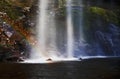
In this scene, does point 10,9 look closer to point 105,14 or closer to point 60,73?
point 105,14

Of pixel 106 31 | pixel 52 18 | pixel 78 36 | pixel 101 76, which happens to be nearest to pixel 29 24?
pixel 52 18

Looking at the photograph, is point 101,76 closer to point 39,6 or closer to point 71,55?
point 71,55

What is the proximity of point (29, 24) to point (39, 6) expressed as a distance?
5.05m

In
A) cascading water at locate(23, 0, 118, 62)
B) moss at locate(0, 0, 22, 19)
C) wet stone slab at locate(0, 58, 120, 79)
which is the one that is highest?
moss at locate(0, 0, 22, 19)

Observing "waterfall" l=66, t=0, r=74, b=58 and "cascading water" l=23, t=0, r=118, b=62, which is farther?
"waterfall" l=66, t=0, r=74, b=58

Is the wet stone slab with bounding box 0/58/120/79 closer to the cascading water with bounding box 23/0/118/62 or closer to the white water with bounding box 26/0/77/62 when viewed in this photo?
the white water with bounding box 26/0/77/62

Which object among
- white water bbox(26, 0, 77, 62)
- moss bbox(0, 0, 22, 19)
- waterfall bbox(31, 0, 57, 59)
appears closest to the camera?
white water bbox(26, 0, 77, 62)

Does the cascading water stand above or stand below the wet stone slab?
above

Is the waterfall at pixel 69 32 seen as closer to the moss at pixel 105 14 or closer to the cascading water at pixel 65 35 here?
the cascading water at pixel 65 35

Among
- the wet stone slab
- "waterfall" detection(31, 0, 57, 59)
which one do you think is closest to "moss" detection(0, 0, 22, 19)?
"waterfall" detection(31, 0, 57, 59)

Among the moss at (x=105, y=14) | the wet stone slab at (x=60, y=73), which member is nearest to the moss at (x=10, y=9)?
the moss at (x=105, y=14)

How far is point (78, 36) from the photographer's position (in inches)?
2515

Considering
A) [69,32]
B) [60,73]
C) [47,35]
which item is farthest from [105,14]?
[60,73]

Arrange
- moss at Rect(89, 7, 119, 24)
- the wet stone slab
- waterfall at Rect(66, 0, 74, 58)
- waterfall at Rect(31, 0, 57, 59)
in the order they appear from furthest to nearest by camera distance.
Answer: moss at Rect(89, 7, 119, 24)
waterfall at Rect(66, 0, 74, 58)
waterfall at Rect(31, 0, 57, 59)
the wet stone slab
